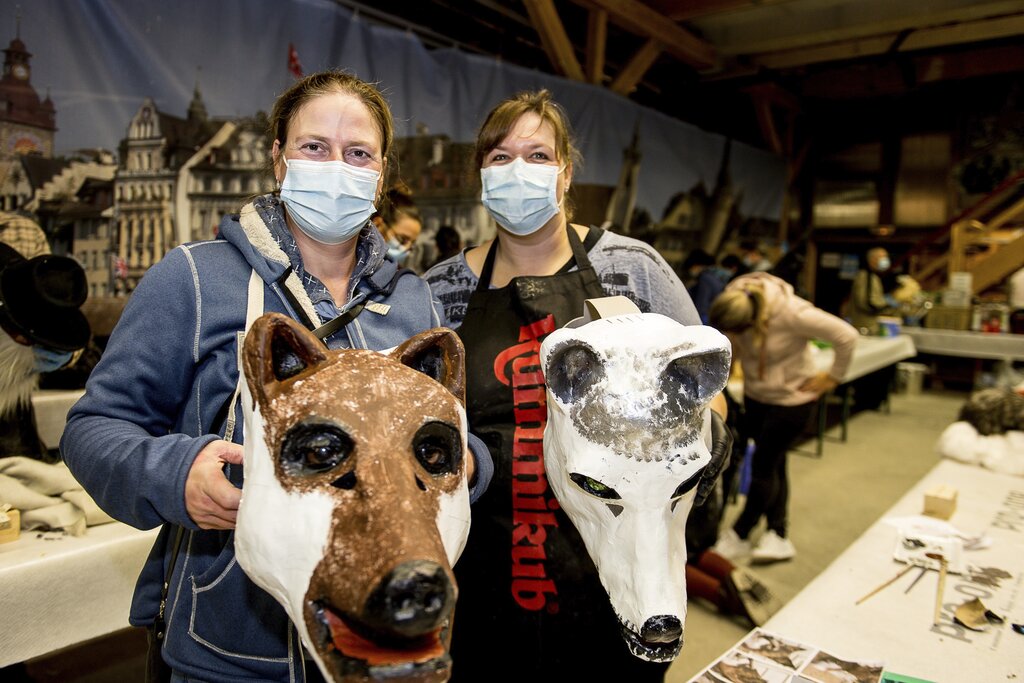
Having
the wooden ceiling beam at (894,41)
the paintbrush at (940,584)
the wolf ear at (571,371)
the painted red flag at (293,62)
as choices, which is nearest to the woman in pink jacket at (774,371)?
the paintbrush at (940,584)

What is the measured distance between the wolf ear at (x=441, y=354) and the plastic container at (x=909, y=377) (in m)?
10.2

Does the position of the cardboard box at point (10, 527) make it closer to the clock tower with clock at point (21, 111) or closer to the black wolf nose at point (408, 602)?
the clock tower with clock at point (21, 111)

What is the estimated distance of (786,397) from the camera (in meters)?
4.07

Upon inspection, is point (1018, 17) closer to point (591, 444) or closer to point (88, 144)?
point (591, 444)

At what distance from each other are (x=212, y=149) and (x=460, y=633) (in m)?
3.00

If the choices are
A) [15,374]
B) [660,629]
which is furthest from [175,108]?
[660,629]

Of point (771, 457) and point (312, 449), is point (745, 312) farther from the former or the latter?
point (312, 449)

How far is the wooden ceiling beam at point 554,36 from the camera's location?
4570 millimetres

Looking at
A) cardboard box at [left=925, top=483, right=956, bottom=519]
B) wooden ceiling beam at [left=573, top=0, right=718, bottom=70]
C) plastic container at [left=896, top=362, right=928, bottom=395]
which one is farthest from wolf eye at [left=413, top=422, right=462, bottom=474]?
plastic container at [left=896, top=362, right=928, bottom=395]

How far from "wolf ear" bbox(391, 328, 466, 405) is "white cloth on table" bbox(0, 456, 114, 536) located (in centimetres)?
171

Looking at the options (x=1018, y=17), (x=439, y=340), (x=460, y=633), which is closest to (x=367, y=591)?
(x=439, y=340)

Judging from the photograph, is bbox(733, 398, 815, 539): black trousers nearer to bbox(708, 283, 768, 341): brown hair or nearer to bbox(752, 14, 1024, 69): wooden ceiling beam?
bbox(708, 283, 768, 341): brown hair

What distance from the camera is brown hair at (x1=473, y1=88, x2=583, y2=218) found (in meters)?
1.66

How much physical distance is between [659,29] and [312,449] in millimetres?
5586
